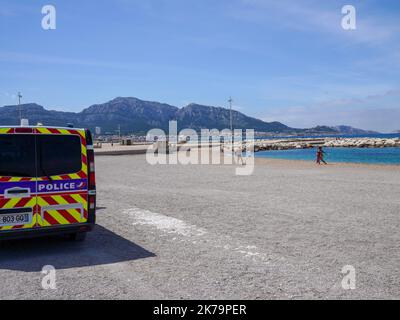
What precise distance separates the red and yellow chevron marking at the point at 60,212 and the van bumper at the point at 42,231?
8cm

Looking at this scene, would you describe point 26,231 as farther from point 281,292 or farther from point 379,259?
point 379,259

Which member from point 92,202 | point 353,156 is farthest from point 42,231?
point 353,156

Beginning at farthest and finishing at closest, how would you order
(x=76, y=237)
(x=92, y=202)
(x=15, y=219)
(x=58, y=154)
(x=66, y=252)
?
(x=76, y=237), (x=92, y=202), (x=58, y=154), (x=66, y=252), (x=15, y=219)

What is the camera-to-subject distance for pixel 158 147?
47750 mm

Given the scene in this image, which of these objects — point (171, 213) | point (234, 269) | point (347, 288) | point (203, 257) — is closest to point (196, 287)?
point (234, 269)

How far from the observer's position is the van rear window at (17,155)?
620 centimetres

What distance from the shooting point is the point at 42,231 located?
6340 millimetres

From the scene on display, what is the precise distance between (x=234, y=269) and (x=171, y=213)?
4.53 m

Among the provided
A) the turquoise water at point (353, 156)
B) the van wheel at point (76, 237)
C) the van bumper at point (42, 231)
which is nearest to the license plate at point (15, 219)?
the van bumper at point (42, 231)

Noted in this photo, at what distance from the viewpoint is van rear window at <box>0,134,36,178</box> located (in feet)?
20.3

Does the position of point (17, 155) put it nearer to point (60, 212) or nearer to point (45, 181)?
point (45, 181)

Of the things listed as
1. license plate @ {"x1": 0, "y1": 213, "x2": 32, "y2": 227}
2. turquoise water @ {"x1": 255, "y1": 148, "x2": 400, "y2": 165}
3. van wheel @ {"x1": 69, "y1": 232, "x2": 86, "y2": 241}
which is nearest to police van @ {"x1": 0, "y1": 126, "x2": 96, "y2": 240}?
license plate @ {"x1": 0, "y1": 213, "x2": 32, "y2": 227}

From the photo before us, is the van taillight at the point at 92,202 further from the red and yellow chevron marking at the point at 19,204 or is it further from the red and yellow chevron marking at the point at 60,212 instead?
the red and yellow chevron marking at the point at 19,204

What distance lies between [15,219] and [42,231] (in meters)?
0.47
